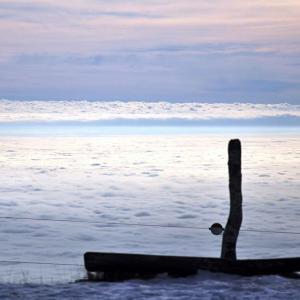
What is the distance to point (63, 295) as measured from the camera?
12.6 meters

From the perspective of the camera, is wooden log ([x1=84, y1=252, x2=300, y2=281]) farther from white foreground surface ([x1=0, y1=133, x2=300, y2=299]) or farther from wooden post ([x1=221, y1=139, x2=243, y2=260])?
wooden post ([x1=221, y1=139, x2=243, y2=260])

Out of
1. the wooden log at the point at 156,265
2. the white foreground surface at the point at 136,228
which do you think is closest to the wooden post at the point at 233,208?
the wooden log at the point at 156,265

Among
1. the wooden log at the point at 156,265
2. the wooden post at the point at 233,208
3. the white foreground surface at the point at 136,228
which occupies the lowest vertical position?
the white foreground surface at the point at 136,228

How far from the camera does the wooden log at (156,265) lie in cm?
1386

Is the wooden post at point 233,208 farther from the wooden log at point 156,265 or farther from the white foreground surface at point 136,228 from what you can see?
the white foreground surface at point 136,228

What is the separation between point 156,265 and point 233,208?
2745 millimetres

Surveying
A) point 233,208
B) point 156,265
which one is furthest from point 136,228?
point 156,265

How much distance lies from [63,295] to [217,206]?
50.5 meters

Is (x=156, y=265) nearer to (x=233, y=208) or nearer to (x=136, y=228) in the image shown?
(x=233, y=208)

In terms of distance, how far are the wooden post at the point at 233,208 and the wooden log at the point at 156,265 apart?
4.65 feet

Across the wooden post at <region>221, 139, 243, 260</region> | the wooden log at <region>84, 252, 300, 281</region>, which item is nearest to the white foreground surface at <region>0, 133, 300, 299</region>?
the wooden log at <region>84, 252, 300, 281</region>

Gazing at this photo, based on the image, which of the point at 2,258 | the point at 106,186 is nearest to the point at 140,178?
the point at 106,186

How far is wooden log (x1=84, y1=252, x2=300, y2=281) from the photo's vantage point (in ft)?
45.5

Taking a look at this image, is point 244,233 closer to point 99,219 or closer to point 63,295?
point 99,219
